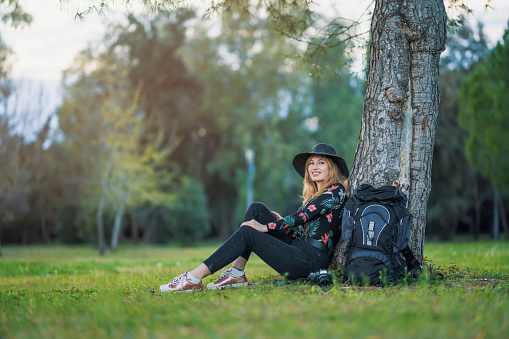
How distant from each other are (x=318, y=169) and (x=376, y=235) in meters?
1.22

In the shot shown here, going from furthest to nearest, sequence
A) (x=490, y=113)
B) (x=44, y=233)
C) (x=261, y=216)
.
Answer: (x=44, y=233) < (x=490, y=113) < (x=261, y=216)

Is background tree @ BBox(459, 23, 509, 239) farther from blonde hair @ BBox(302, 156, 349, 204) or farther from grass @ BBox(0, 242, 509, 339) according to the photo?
grass @ BBox(0, 242, 509, 339)

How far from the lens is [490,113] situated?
15.0 metres

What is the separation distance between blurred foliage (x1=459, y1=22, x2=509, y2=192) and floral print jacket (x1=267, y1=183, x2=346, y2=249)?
11.1 meters

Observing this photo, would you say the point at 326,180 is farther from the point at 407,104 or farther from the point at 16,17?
the point at 16,17

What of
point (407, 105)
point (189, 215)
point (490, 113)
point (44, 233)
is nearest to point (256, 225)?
point (407, 105)

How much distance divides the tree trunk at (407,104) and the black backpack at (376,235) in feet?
1.79

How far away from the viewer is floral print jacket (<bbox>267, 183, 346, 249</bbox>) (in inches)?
185

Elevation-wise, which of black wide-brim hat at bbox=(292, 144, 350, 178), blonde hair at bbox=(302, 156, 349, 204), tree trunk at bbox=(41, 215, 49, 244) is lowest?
tree trunk at bbox=(41, 215, 49, 244)

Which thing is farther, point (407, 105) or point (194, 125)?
point (194, 125)

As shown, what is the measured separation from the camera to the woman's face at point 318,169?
17.1 ft

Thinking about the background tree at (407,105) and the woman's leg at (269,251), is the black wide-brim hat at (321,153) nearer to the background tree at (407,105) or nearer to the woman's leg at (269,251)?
the background tree at (407,105)

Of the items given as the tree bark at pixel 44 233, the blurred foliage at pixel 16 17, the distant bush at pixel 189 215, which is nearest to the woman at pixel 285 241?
the blurred foliage at pixel 16 17

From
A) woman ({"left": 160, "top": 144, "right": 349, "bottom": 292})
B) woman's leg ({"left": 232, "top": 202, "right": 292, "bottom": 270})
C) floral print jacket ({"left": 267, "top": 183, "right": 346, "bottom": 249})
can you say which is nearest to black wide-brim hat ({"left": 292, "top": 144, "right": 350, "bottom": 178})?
woman ({"left": 160, "top": 144, "right": 349, "bottom": 292})
